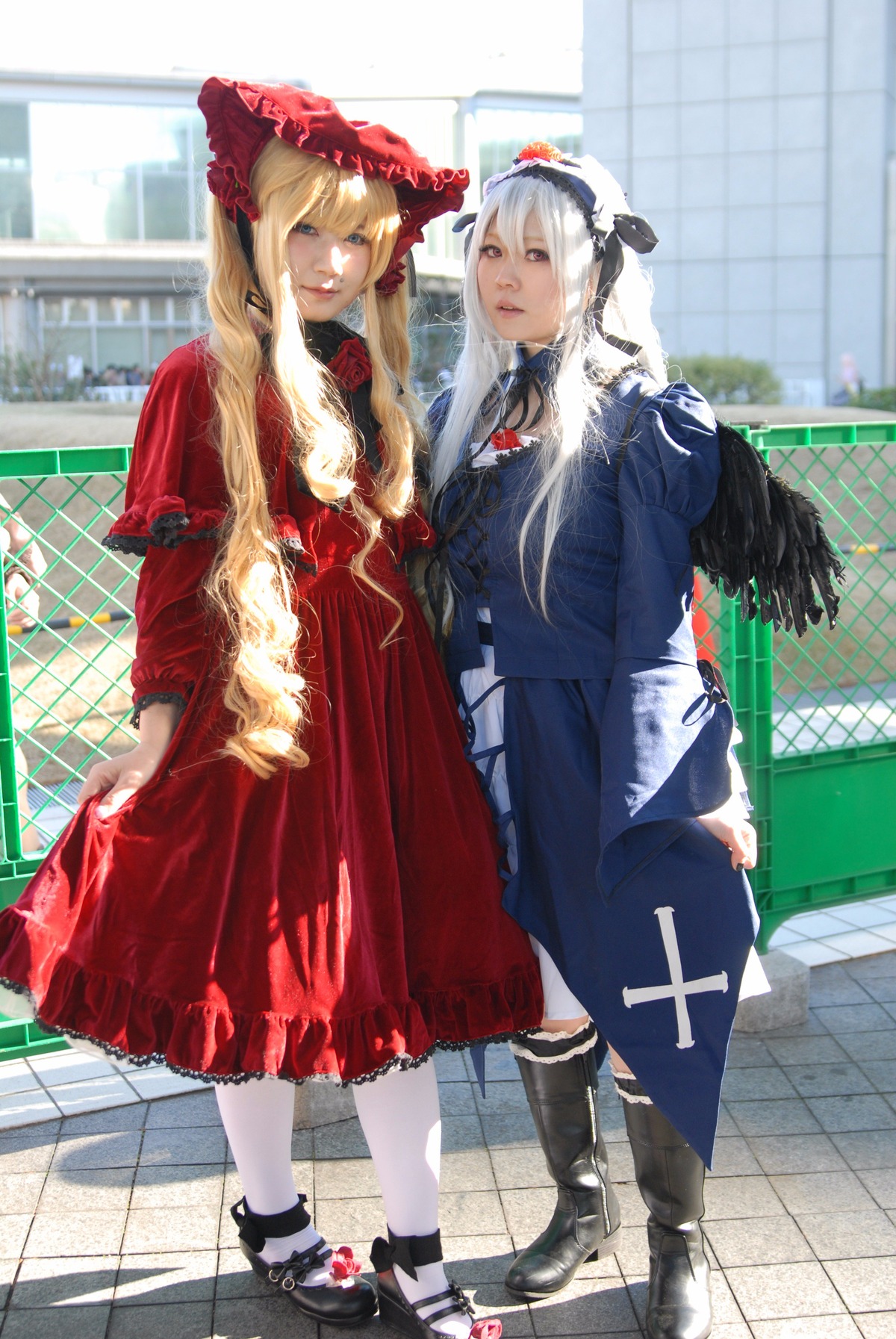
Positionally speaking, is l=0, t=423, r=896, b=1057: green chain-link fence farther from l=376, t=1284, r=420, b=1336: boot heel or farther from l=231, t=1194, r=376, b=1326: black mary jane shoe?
l=376, t=1284, r=420, b=1336: boot heel

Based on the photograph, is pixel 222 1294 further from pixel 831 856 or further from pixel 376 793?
pixel 831 856

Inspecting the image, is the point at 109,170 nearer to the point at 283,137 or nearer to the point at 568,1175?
the point at 283,137

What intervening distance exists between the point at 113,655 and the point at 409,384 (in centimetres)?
478

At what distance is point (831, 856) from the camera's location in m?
3.02

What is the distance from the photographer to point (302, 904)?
161 centimetres

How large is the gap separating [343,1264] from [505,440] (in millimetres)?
1306

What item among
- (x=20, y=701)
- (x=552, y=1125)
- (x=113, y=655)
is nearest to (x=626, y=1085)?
(x=552, y=1125)

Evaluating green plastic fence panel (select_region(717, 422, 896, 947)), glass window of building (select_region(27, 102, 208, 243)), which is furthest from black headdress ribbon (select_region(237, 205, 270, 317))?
glass window of building (select_region(27, 102, 208, 243))

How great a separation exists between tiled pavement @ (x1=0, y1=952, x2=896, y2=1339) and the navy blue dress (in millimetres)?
400

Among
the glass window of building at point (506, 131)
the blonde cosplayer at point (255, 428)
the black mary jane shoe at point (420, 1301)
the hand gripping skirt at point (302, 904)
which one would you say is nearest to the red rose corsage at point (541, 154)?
the blonde cosplayer at point (255, 428)

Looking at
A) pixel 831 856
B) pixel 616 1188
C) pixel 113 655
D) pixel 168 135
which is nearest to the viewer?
pixel 616 1188

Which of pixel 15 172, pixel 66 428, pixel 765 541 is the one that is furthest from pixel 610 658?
pixel 15 172

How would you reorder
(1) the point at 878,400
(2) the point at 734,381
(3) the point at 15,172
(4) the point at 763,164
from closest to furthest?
(1) the point at 878,400 < (2) the point at 734,381 < (4) the point at 763,164 < (3) the point at 15,172

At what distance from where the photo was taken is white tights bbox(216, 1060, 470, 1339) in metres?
1.72
